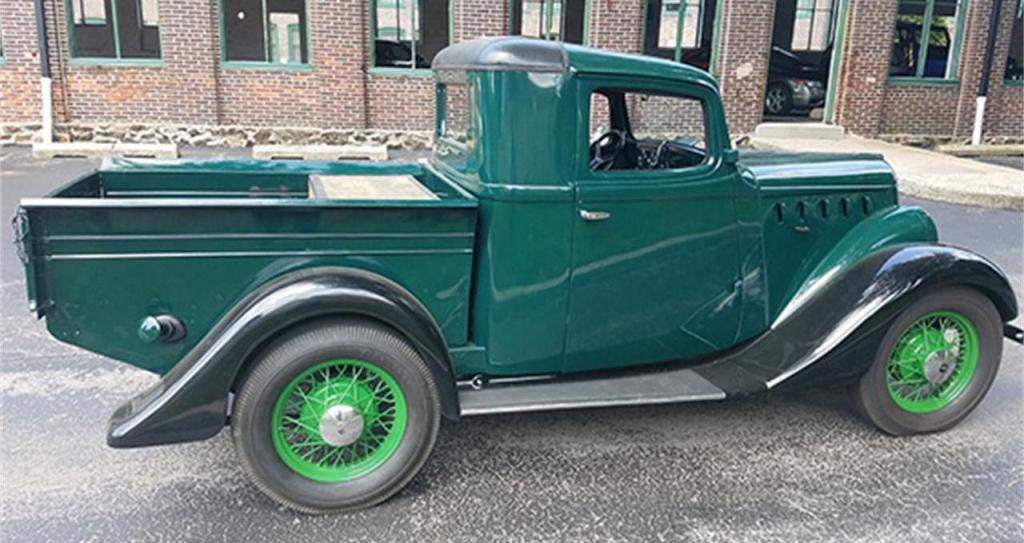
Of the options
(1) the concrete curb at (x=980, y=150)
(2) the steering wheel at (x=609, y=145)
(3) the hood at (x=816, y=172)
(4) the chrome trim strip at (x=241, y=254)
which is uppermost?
(2) the steering wheel at (x=609, y=145)

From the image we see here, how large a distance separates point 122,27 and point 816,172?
16870 mm

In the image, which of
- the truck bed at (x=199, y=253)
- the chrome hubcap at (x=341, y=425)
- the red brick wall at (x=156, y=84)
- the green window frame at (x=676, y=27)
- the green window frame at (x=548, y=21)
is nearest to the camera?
the truck bed at (x=199, y=253)

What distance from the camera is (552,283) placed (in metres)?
3.42

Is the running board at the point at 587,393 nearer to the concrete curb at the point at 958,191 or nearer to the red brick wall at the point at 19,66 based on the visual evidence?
the concrete curb at the point at 958,191

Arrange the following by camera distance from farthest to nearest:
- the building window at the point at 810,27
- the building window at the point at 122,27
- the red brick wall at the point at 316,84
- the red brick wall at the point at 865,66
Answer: the building window at the point at 810,27
the building window at the point at 122,27
the red brick wall at the point at 865,66
the red brick wall at the point at 316,84

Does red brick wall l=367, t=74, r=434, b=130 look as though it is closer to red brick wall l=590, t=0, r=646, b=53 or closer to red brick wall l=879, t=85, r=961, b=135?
red brick wall l=590, t=0, r=646, b=53

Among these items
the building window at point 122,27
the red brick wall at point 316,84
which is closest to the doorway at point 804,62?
the red brick wall at point 316,84

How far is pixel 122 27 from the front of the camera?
659 inches

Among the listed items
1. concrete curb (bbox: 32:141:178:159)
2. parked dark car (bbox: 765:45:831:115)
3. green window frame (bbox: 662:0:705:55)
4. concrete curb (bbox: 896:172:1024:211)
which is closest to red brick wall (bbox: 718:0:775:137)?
green window frame (bbox: 662:0:705:55)

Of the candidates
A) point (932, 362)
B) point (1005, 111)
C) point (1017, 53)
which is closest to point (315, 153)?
point (932, 362)

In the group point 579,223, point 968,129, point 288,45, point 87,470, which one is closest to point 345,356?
point 579,223

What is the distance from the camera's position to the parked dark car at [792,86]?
16.6 meters

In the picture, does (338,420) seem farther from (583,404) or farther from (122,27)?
(122,27)

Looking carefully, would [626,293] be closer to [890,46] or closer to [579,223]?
[579,223]
